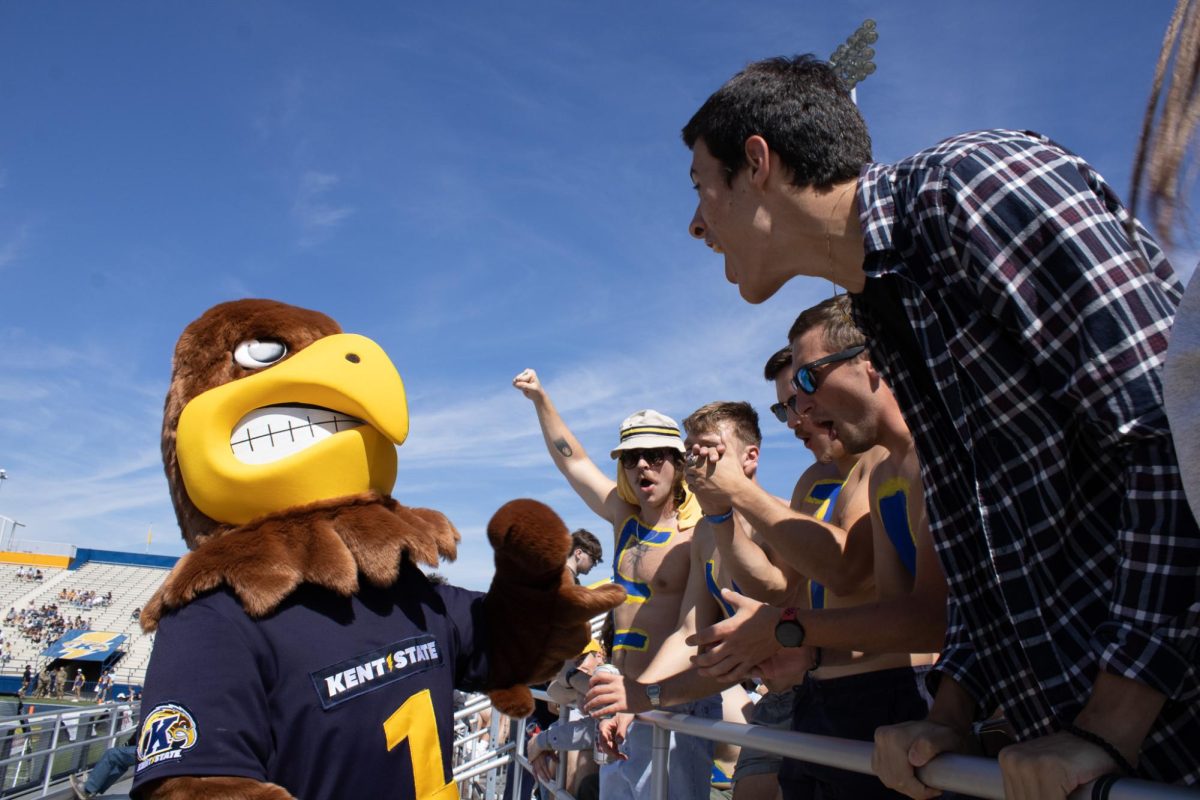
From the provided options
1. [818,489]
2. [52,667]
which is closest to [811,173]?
[818,489]

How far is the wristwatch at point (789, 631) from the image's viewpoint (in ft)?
7.11

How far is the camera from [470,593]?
9.26ft

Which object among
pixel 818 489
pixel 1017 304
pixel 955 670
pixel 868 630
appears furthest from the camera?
pixel 818 489

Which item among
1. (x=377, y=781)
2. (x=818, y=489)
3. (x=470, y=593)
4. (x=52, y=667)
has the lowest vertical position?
(x=377, y=781)

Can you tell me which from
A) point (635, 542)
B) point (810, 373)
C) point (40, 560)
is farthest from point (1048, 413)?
point (40, 560)

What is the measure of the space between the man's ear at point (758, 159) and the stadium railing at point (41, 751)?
8854mm

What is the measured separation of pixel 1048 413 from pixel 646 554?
10.4 ft

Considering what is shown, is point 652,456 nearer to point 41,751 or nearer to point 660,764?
point 660,764

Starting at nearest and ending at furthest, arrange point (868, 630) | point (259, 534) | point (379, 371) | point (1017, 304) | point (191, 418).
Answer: point (1017, 304), point (868, 630), point (259, 534), point (191, 418), point (379, 371)

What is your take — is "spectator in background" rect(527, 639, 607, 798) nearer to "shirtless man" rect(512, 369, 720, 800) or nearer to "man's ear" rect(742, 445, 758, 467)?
"shirtless man" rect(512, 369, 720, 800)

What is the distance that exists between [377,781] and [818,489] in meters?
2.10

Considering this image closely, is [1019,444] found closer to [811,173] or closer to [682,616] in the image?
[811,173]

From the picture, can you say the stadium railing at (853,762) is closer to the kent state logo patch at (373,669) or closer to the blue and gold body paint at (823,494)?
the kent state logo patch at (373,669)

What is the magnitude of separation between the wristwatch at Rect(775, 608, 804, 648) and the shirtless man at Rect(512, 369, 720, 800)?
1486 mm
